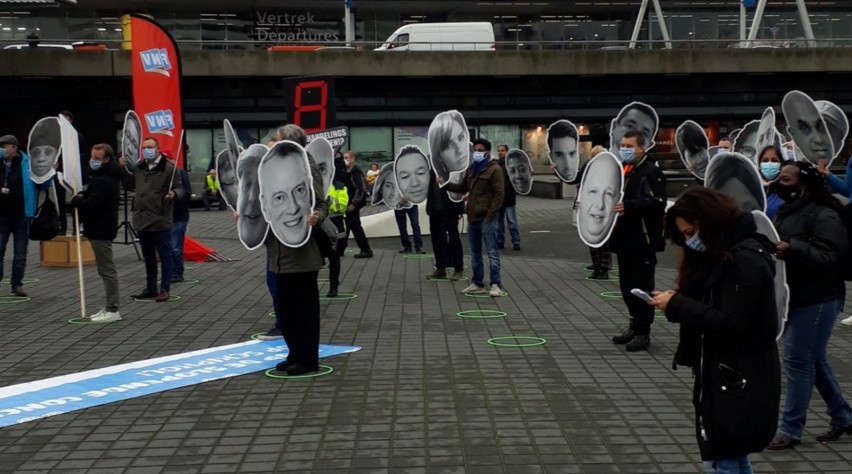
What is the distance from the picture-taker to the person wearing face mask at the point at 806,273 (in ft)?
19.3

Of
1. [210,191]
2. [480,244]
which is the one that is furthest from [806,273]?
[210,191]

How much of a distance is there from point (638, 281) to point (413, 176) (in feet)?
24.1

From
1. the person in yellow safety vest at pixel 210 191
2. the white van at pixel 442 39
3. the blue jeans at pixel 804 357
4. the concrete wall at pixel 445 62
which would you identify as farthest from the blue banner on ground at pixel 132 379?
the white van at pixel 442 39

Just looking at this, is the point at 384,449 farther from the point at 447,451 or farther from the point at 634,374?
the point at 634,374

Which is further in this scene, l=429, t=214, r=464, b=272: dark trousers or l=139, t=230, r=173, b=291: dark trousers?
l=429, t=214, r=464, b=272: dark trousers

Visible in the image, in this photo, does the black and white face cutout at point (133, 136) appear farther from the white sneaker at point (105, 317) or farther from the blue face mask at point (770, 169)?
the blue face mask at point (770, 169)

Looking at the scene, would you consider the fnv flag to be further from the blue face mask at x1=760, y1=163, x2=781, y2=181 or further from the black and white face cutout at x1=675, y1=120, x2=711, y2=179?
the blue face mask at x1=760, y1=163, x2=781, y2=181

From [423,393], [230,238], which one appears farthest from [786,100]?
[230,238]

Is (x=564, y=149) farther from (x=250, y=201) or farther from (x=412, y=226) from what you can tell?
(x=250, y=201)

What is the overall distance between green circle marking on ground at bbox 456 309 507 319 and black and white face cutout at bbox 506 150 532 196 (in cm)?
891

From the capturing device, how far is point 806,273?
5977mm

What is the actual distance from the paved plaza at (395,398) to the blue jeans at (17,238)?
546 mm

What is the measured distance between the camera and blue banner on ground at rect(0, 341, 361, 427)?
294 inches

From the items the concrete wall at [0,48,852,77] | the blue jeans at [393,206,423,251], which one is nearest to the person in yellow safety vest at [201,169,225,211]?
the concrete wall at [0,48,852,77]
